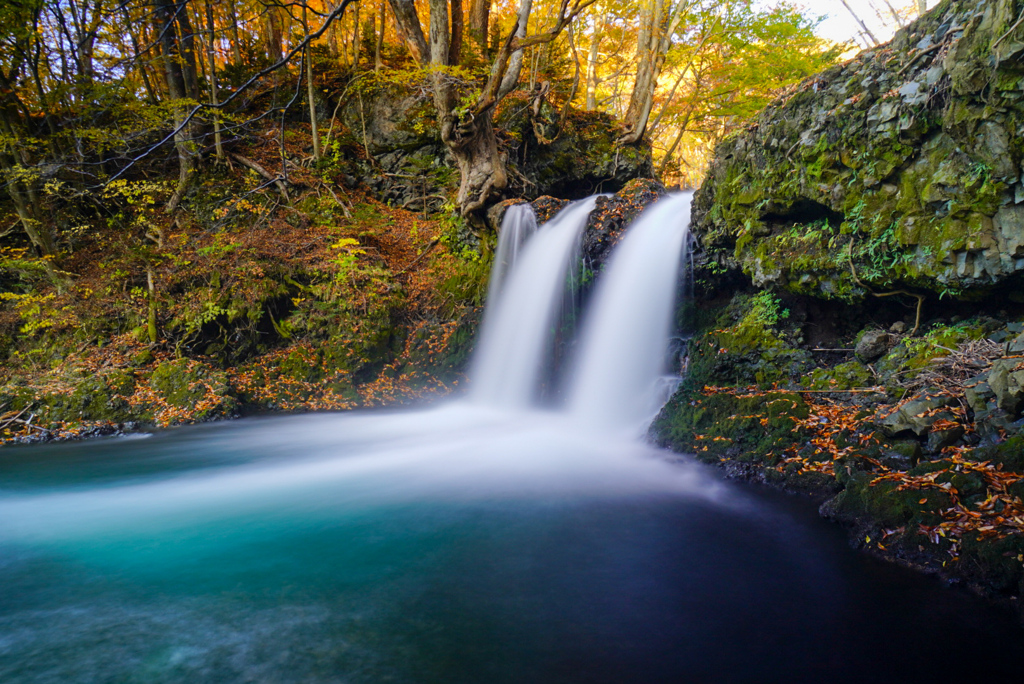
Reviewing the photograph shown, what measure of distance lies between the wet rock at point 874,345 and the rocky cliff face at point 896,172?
501mm

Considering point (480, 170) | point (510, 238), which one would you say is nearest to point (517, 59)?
point (480, 170)

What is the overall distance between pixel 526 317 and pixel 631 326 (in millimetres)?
2054

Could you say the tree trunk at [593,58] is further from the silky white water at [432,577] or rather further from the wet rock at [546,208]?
the silky white water at [432,577]

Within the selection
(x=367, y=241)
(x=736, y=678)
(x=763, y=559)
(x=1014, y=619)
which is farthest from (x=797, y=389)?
(x=367, y=241)

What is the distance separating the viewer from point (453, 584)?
3445 millimetres

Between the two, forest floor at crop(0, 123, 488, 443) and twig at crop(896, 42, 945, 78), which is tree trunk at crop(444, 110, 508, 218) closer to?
forest floor at crop(0, 123, 488, 443)

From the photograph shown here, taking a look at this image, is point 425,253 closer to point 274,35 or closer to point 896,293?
point 896,293

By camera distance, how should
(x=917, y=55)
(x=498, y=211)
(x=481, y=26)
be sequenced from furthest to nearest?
(x=481, y=26) → (x=498, y=211) → (x=917, y=55)

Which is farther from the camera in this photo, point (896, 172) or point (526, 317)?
point (526, 317)

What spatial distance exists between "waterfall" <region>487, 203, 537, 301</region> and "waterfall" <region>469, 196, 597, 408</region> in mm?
137

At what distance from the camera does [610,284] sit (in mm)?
8188

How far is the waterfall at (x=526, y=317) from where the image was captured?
A: 874cm

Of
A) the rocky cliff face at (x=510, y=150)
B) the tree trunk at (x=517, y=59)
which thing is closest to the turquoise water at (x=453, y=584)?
the tree trunk at (x=517, y=59)

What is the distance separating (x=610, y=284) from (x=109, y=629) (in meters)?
7.05
